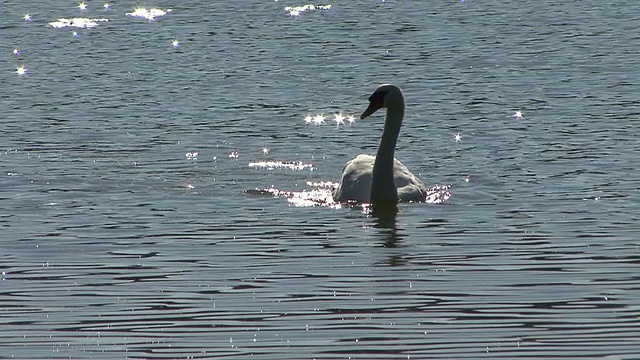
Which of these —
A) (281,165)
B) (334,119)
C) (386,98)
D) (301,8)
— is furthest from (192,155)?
(301,8)

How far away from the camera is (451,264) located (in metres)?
15.6

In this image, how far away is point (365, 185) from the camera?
21.1 metres

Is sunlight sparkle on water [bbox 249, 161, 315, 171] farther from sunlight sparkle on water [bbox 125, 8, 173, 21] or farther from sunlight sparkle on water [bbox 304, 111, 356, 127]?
sunlight sparkle on water [bbox 125, 8, 173, 21]

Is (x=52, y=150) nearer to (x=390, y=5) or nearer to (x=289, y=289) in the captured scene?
(x=289, y=289)

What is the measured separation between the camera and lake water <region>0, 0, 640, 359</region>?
1268 centimetres

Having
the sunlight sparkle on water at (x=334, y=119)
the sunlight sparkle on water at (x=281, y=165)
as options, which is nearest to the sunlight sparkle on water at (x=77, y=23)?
the sunlight sparkle on water at (x=334, y=119)

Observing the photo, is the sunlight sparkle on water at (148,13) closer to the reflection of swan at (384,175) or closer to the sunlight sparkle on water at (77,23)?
the sunlight sparkle on water at (77,23)

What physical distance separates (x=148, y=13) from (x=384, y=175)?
29.6m

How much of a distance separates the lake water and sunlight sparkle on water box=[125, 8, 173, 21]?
13.5 feet

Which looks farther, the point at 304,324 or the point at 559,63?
the point at 559,63

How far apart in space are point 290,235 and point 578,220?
345cm

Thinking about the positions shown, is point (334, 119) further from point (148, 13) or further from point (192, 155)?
point (148, 13)

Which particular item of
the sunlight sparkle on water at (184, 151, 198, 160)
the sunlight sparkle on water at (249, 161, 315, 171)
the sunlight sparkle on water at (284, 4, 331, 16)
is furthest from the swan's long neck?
the sunlight sparkle on water at (284, 4, 331, 16)

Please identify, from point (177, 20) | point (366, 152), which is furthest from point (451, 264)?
point (177, 20)
